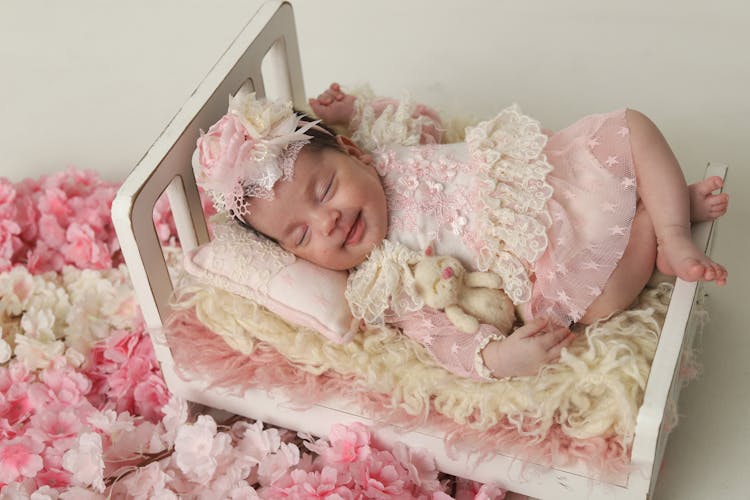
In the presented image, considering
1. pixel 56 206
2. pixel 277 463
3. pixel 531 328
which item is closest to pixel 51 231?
pixel 56 206

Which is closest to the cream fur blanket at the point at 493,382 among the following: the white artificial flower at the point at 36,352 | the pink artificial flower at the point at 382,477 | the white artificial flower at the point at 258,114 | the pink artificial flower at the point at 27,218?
the pink artificial flower at the point at 382,477

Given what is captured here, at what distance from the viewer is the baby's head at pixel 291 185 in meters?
1.55

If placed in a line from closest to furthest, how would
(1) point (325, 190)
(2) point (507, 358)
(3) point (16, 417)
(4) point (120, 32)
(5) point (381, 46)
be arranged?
(2) point (507, 358) < (1) point (325, 190) < (3) point (16, 417) < (5) point (381, 46) < (4) point (120, 32)

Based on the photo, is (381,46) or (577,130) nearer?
(577,130)

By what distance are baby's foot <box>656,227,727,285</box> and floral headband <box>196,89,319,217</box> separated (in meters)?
0.65

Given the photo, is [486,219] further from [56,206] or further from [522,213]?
[56,206]

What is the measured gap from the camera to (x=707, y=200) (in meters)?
1.60

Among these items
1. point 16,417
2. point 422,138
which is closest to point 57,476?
point 16,417

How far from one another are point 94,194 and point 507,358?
49.6 inches

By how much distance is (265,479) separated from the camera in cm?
166

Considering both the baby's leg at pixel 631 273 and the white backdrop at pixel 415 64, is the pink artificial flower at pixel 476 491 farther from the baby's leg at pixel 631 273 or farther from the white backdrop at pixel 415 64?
the white backdrop at pixel 415 64

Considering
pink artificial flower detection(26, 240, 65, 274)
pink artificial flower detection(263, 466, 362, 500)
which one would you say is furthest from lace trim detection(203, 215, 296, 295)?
pink artificial flower detection(26, 240, 65, 274)

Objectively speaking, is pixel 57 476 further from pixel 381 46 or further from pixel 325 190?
pixel 381 46

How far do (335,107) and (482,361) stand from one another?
0.67 metres
